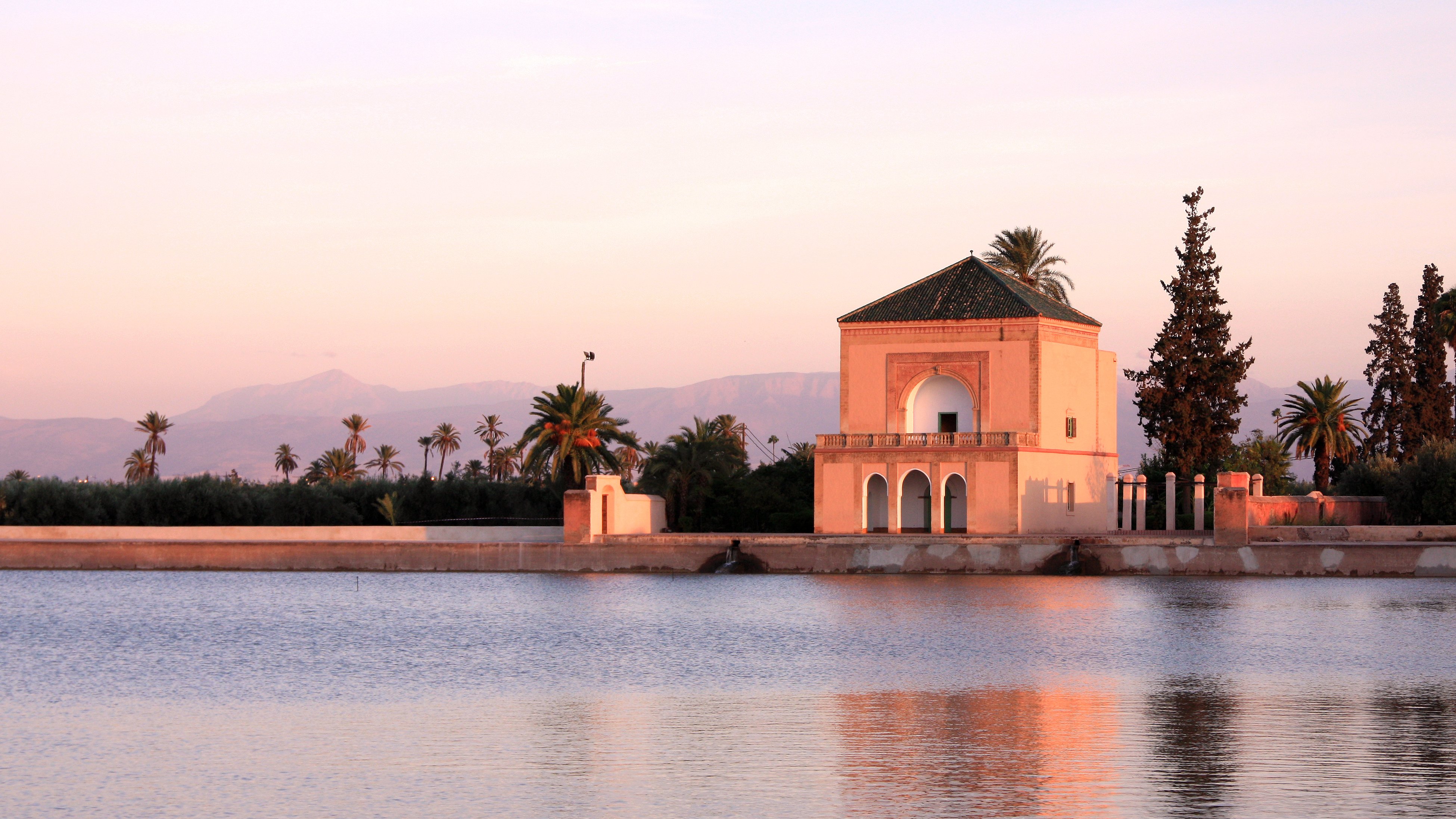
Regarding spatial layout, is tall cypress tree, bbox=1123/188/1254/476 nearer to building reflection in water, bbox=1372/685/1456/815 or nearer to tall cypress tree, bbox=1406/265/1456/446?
tall cypress tree, bbox=1406/265/1456/446

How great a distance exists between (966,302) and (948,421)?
3.14 m

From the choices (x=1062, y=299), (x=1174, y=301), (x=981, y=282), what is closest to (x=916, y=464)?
(x=981, y=282)

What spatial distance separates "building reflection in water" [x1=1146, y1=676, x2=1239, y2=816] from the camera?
8.77 m

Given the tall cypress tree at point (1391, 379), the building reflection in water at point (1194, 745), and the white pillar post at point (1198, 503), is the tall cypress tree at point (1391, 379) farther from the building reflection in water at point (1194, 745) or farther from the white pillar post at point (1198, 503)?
the building reflection in water at point (1194, 745)

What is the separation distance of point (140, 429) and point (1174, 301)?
57151 mm

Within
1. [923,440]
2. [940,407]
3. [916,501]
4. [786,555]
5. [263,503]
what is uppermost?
[940,407]

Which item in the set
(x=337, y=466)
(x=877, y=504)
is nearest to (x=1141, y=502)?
(x=877, y=504)

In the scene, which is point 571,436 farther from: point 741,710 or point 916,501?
point 741,710

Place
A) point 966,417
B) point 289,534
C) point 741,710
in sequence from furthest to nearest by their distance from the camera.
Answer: point 966,417 < point 289,534 < point 741,710

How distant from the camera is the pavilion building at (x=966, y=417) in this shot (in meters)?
39.1

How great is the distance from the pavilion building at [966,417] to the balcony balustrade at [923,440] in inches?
1.4

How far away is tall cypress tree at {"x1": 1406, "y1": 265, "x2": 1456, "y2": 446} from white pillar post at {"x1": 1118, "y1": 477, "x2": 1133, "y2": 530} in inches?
387

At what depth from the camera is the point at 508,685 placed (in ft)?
49.1

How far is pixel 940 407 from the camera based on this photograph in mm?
41438
